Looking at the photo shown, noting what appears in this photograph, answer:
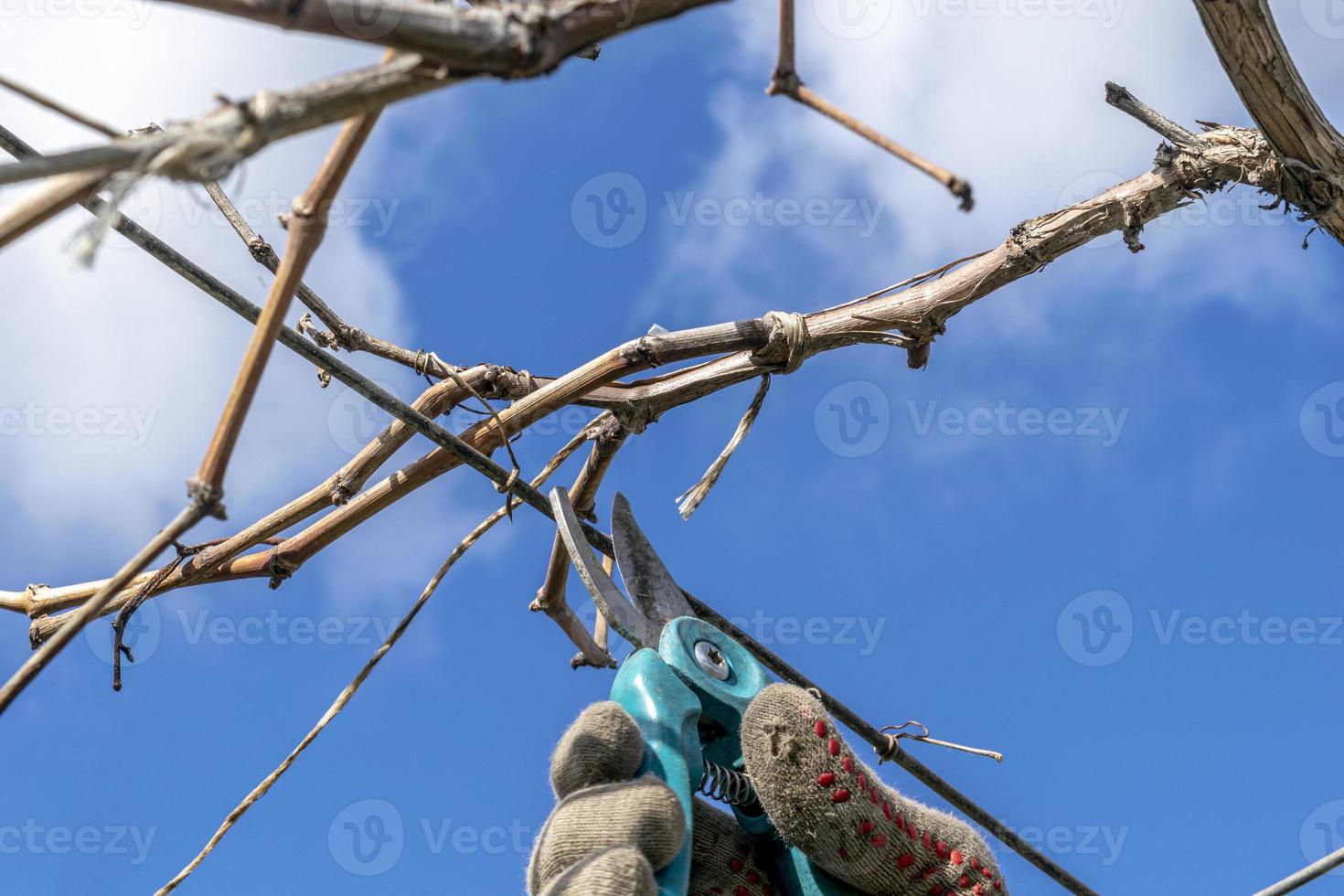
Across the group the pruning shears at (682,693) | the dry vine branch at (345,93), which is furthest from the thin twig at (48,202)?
the pruning shears at (682,693)

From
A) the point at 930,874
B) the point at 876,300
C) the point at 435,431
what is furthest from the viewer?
the point at 876,300

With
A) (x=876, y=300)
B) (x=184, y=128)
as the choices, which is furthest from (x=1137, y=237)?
(x=184, y=128)

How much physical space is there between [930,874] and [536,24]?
53.2 inches

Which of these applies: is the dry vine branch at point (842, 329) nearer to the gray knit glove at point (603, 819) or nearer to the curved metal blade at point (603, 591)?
the curved metal blade at point (603, 591)

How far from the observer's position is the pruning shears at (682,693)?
1989 mm

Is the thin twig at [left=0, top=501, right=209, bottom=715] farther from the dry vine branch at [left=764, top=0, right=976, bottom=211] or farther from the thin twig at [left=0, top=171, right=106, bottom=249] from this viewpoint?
the dry vine branch at [left=764, top=0, right=976, bottom=211]

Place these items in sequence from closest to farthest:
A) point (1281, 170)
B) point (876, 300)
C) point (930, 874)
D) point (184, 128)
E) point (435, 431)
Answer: point (184, 128), point (930, 874), point (435, 431), point (1281, 170), point (876, 300)

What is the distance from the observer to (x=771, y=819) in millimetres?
2008

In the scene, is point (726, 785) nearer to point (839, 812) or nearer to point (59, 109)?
point (839, 812)

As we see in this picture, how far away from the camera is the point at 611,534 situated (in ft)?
7.82

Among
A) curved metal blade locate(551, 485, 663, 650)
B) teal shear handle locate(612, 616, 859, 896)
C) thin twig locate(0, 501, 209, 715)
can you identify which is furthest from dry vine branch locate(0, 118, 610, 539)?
thin twig locate(0, 501, 209, 715)

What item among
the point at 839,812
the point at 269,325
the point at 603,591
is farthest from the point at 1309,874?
the point at 269,325

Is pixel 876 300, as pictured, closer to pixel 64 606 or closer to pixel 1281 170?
pixel 1281 170

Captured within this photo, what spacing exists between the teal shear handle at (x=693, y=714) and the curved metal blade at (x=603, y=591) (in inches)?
1.9
